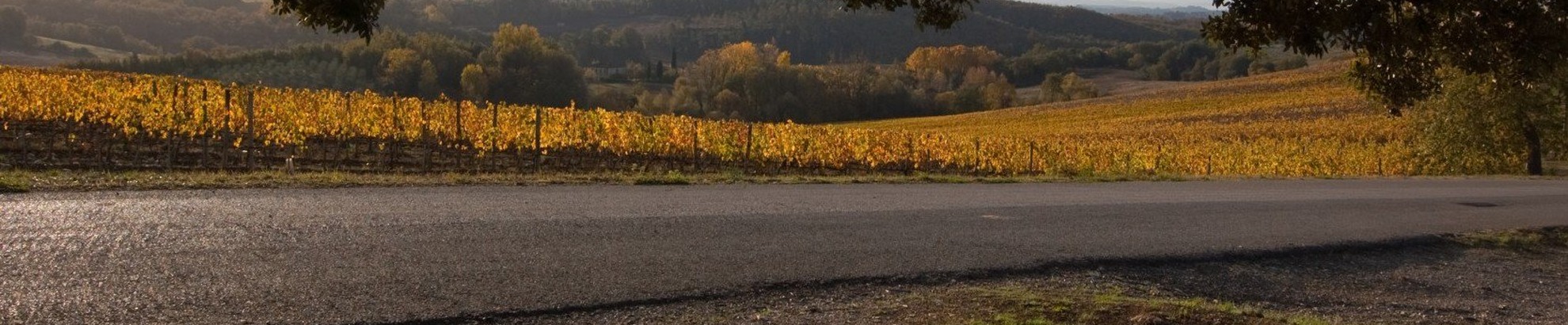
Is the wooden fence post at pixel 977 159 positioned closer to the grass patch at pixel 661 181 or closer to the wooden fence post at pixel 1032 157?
the wooden fence post at pixel 1032 157

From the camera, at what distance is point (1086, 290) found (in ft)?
28.2

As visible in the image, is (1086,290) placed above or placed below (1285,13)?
below

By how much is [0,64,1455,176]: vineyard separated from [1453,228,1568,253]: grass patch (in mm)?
14051

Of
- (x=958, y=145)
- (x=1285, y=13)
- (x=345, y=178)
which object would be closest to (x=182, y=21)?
(x=958, y=145)

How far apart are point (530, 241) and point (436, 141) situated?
60.3ft

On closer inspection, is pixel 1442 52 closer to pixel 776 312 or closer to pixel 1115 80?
pixel 776 312

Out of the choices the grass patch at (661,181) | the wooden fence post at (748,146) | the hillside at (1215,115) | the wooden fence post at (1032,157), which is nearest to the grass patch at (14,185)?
the grass patch at (661,181)

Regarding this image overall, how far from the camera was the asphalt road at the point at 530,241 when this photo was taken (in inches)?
254

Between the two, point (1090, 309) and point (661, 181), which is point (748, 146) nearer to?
point (661, 181)

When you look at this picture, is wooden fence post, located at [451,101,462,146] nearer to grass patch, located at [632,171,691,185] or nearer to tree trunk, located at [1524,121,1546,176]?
grass patch, located at [632,171,691,185]

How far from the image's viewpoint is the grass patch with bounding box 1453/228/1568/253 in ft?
42.6

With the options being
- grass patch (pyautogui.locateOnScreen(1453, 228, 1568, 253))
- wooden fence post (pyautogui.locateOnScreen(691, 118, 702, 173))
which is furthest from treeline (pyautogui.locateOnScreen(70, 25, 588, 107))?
grass patch (pyautogui.locateOnScreen(1453, 228, 1568, 253))

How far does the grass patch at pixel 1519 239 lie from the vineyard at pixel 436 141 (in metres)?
14.1

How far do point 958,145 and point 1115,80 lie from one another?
105 meters
